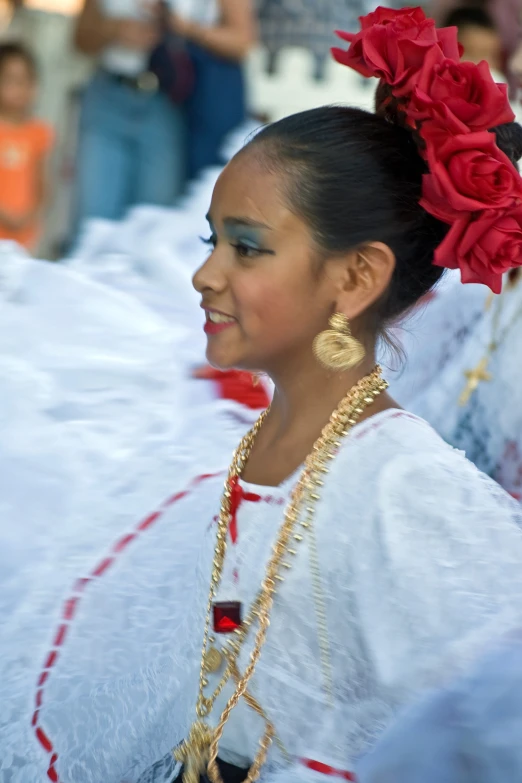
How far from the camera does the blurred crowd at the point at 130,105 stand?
3162mm

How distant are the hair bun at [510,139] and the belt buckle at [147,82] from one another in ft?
7.19

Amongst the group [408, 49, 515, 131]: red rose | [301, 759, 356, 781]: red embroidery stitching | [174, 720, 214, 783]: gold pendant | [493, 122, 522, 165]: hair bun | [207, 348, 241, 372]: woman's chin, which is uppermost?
[408, 49, 515, 131]: red rose

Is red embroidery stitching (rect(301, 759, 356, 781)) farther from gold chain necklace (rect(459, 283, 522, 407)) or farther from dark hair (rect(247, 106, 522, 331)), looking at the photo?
gold chain necklace (rect(459, 283, 522, 407))

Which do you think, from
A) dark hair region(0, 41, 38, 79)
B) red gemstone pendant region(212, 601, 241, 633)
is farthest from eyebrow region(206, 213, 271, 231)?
dark hair region(0, 41, 38, 79)

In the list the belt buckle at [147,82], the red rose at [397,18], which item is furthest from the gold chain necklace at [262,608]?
the belt buckle at [147,82]

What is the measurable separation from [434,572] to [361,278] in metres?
0.35

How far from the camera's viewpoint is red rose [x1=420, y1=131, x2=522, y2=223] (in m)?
1.04

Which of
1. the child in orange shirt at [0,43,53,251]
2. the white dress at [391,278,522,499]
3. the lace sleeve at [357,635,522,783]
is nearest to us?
the lace sleeve at [357,635,522,783]

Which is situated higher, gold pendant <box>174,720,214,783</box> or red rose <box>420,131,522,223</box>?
red rose <box>420,131,522,223</box>

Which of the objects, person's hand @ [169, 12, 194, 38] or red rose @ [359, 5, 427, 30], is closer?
red rose @ [359, 5, 427, 30]

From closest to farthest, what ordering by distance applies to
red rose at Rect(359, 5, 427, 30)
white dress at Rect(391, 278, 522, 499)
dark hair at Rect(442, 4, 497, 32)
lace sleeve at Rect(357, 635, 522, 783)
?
lace sleeve at Rect(357, 635, 522, 783), red rose at Rect(359, 5, 427, 30), white dress at Rect(391, 278, 522, 499), dark hair at Rect(442, 4, 497, 32)

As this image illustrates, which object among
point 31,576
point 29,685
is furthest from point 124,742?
point 31,576

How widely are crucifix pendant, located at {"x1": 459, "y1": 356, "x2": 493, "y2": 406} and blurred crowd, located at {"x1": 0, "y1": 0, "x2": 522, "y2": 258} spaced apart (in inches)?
60.3

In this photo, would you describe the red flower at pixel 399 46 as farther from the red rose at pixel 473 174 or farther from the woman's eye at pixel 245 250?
the woman's eye at pixel 245 250
